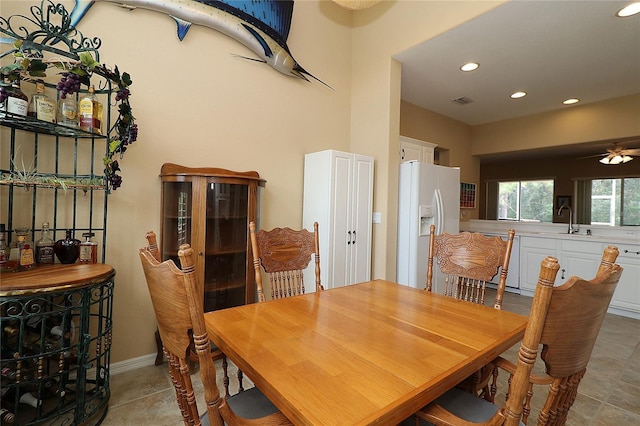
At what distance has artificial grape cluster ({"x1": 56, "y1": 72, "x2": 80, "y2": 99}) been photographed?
1.64m

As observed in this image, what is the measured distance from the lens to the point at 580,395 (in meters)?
2.09

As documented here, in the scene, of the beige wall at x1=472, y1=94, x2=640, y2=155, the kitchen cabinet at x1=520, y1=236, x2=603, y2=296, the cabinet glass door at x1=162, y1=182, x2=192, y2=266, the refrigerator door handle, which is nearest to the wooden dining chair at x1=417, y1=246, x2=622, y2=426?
the cabinet glass door at x1=162, y1=182, x2=192, y2=266

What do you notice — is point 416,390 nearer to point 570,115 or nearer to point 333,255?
point 333,255

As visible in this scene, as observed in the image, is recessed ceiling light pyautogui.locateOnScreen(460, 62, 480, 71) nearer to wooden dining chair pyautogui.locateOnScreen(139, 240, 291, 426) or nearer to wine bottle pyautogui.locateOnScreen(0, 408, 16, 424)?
wooden dining chair pyautogui.locateOnScreen(139, 240, 291, 426)

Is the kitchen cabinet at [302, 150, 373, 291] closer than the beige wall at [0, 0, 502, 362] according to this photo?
No

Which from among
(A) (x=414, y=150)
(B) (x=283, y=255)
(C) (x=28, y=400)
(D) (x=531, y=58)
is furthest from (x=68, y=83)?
(D) (x=531, y=58)

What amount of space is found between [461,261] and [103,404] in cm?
226

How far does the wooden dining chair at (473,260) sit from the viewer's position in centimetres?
168

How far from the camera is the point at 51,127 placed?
1.78 m

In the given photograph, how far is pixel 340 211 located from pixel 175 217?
1.48m

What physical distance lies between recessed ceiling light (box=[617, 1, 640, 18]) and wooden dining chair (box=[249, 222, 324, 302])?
3122mm

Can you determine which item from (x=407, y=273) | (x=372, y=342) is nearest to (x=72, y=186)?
(x=372, y=342)

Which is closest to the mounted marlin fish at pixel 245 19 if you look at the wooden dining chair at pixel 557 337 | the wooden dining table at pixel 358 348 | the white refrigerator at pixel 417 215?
the white refrigerator at pixel 417 215

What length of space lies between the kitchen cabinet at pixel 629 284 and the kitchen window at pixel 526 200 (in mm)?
4419
